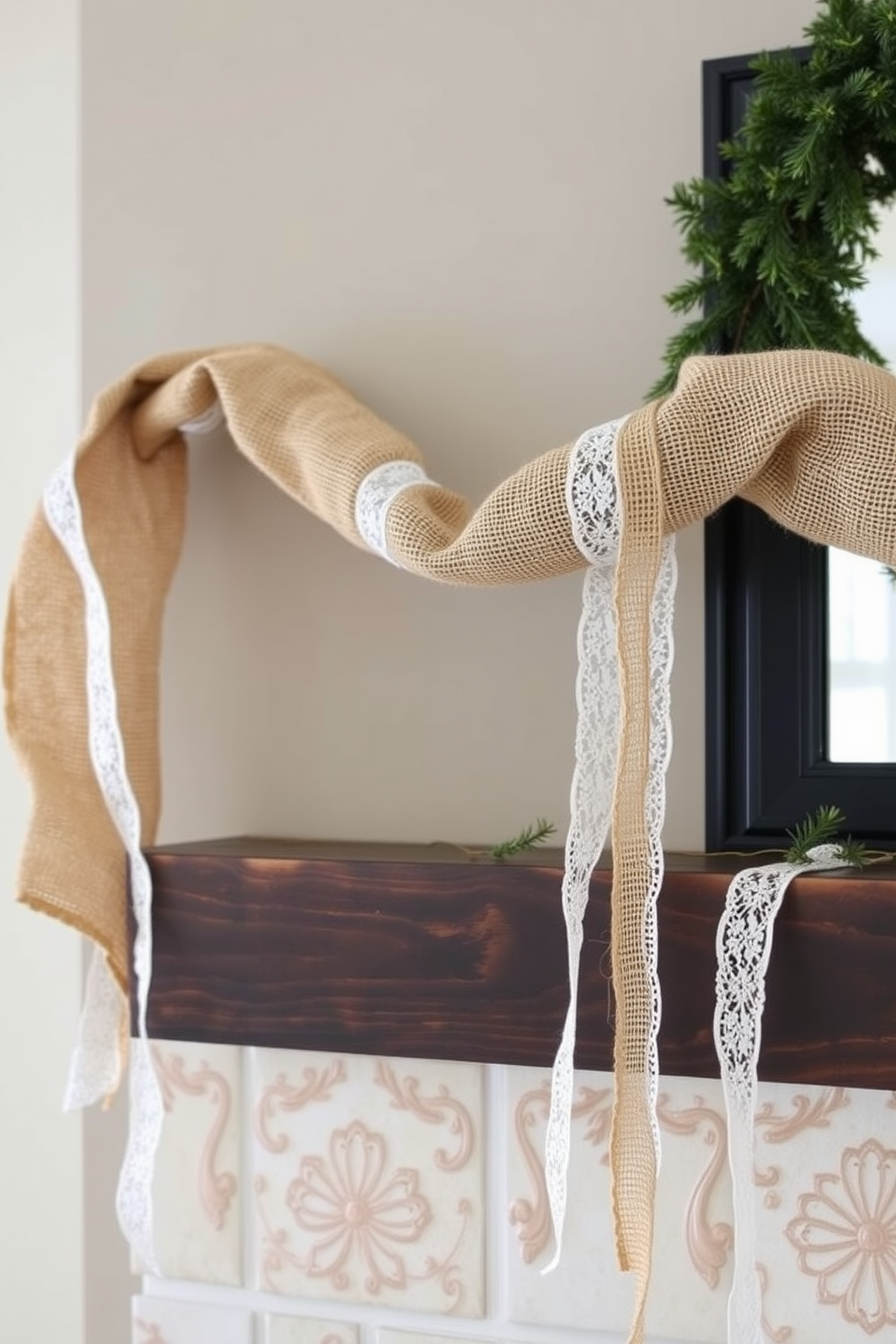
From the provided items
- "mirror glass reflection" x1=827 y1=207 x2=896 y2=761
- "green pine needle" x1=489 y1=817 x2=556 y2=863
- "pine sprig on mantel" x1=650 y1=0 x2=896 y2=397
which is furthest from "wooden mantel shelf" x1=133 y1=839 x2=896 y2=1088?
"pine sprig on mantel" x1=650 y1=0 x2=896 y2=397

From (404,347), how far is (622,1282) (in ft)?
2.24

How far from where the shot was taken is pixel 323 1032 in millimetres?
955

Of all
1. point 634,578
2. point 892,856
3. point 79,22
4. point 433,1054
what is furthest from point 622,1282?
point 79,22

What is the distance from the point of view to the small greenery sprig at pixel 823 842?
87cm

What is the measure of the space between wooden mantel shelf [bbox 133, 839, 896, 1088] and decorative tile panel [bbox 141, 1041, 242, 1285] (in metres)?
0.05

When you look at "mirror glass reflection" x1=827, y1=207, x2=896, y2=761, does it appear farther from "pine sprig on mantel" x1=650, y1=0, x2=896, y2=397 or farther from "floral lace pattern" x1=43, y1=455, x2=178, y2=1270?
"floral lace pattern" x1=43, y1=455, x2=178, y2=1270

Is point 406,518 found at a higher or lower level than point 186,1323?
higher

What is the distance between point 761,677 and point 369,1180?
1.44 ft

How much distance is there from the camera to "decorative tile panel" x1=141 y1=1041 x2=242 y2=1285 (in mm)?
1022

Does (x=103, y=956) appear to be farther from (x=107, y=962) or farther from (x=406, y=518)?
(x=406, y=518)

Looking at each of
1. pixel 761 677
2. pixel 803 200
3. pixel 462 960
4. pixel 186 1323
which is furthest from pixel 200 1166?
pixel 803 200

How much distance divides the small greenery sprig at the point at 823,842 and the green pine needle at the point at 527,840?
164mm

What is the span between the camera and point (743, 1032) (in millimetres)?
834

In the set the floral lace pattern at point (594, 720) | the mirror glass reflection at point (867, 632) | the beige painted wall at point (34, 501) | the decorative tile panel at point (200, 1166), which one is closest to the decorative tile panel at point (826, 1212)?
the floral lace pattern at point (594, 720)
